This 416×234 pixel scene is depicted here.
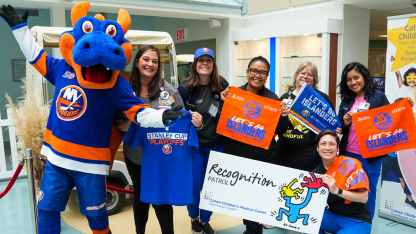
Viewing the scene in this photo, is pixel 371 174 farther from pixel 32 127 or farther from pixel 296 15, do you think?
pixel 296 15

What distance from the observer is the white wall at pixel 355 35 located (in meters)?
6.25

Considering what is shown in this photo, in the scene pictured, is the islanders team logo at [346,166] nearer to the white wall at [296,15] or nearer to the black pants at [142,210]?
the black pants at [142,210]

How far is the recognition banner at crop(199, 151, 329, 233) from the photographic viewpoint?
2781 millimetres

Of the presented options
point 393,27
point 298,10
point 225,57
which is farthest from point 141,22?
point 393,27

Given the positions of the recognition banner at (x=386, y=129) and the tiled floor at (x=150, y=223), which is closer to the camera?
the recognition banner at (x=386, y=129)

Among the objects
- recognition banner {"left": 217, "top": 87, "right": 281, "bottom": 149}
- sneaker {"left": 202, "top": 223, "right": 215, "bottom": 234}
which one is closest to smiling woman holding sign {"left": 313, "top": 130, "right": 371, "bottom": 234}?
recognition banner {"left": 217, "top": 87, "right": 281, "bottom": 149}

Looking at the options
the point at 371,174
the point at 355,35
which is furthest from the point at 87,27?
the point at 355,35

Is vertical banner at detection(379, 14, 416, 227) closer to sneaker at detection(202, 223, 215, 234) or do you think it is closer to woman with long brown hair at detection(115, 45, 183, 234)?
sneaker at detection(202, 223, 215, 234)

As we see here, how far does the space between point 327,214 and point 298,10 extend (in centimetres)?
519

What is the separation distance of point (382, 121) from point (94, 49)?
8.70 ft

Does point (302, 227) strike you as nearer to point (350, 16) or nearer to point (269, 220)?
point (269, 220)

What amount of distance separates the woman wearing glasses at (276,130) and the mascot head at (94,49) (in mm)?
1090

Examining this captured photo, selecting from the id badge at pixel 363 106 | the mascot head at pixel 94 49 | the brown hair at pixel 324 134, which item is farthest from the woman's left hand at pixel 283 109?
the mascot head at pixel 94 49

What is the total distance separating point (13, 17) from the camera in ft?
7.80
